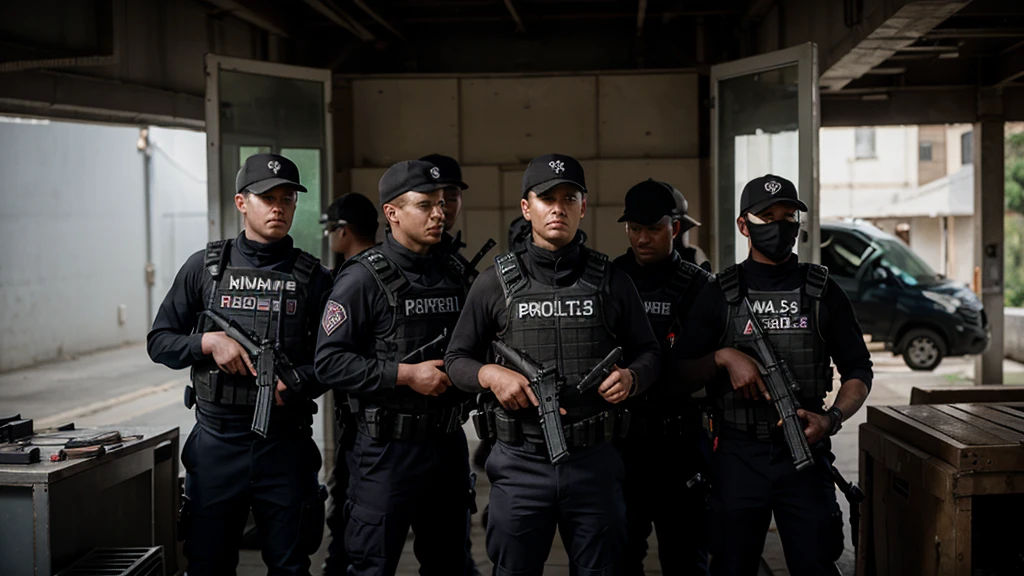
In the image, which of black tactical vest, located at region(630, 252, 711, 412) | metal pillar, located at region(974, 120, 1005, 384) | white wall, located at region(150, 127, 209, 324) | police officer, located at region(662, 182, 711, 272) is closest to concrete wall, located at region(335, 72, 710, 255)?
police officer, located at region(662, 182, 711, 272)

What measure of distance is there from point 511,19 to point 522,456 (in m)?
5.99

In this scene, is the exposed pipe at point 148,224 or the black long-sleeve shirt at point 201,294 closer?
the black long-sleeve shirt at point 201,294

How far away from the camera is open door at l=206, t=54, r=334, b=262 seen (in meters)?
5.52

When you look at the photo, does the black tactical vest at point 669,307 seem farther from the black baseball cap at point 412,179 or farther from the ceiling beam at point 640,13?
the ceiling beam at point 640,13

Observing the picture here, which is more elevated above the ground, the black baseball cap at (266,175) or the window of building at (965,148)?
the window of building at (965,148)

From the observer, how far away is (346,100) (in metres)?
7.83

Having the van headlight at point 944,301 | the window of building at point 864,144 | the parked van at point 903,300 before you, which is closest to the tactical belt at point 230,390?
the parked van at point 903,300

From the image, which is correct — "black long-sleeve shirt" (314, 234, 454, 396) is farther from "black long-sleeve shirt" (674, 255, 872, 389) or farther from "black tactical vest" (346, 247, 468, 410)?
"black long-sleeve shirt" (674, 255, 872, 389)

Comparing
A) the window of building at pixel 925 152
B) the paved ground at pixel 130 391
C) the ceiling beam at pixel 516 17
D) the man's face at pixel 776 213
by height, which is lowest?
the paved ground at pixel 130 391

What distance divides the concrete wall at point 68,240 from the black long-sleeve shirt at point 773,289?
11.7m

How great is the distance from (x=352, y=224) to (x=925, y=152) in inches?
938

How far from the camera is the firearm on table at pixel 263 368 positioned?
2902mm

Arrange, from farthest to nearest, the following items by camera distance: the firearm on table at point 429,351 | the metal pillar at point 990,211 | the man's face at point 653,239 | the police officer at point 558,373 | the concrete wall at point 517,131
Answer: the metal pillar at point 990,211 < the concrete wall at point 517,131 < the man's face at point 653,239 < the firearm on table at point 429,351 < the police officer at point 558,373

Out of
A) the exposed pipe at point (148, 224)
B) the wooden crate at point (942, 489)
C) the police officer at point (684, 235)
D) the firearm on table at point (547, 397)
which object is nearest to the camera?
the firearm on table at point (547, 397)
